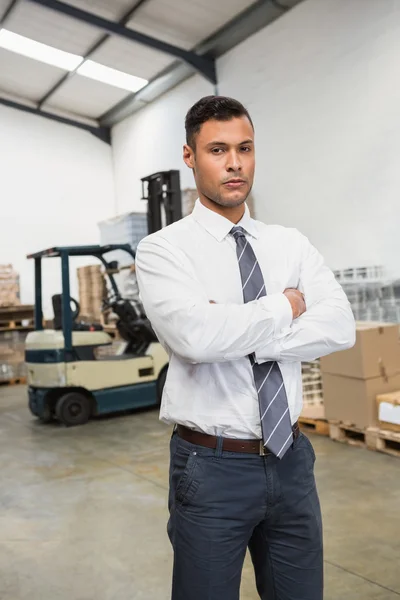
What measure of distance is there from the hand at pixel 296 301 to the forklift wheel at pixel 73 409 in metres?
5.76

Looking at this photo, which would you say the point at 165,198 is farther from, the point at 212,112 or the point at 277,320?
the point at 277,320

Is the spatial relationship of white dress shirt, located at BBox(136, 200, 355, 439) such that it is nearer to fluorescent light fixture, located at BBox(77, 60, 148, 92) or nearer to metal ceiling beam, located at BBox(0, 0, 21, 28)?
metal ceiling beam, located at BBox(0, 0, 21, 28)

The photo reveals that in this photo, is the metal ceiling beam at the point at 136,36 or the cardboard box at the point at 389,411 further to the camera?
the metal ceiling beam at the point at 136,36

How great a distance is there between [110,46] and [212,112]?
947 cm

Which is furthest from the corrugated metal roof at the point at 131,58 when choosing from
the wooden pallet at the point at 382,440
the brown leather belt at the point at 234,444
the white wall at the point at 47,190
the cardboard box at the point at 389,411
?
the brown leather belt at the point at 234,444

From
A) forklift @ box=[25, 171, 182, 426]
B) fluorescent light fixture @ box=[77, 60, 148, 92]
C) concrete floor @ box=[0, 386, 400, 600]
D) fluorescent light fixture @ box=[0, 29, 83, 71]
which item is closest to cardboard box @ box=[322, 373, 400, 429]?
concrete floor @ box=[0, 386, 400, 600]

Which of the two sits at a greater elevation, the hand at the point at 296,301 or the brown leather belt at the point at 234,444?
the hand at the point at 296,301

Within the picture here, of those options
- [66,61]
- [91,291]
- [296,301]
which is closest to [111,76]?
[66,61]

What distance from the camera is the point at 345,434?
5473 millimetres

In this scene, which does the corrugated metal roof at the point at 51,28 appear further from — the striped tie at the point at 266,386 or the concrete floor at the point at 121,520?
the striped tie at the point at 266,386

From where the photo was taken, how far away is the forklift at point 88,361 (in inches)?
275

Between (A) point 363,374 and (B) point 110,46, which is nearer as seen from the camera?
(A) point 363,374

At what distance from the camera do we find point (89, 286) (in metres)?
11.6

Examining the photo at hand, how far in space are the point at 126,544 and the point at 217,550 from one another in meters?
2.25
